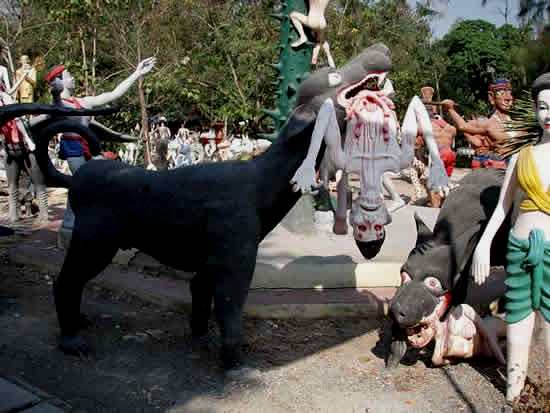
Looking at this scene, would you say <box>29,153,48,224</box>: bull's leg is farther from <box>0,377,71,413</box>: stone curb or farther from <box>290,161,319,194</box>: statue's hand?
<box>290,161,319,194</box>: statue's hand

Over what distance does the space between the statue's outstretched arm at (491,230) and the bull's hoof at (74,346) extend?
96.4 inches

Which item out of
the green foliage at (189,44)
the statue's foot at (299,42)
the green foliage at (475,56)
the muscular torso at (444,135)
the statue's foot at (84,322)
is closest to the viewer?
the statue's foot at (84,322)

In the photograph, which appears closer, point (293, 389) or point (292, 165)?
point (292, 165)

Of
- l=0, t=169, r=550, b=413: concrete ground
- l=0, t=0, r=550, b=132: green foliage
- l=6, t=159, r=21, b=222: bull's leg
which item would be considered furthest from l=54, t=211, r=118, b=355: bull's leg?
l=0, t=0, r=550, b=132: green foliage

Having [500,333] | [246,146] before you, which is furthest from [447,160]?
[246,146]

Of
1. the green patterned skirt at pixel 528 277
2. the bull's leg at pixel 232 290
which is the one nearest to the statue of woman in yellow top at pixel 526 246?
the green patterned skirt at pixel 528 277

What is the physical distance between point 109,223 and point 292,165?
120 cm

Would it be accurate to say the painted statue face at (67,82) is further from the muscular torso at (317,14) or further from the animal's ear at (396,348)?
the animal's ear at (396,348)

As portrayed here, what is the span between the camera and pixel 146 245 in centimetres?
362

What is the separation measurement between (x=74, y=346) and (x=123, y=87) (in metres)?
2.19

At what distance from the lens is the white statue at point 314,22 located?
5879 millimetres

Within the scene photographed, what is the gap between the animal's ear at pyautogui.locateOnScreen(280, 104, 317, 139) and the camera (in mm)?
3074

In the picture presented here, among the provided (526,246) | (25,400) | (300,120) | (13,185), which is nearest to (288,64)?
(300,120)

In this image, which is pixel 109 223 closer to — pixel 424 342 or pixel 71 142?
pixel 424 342
